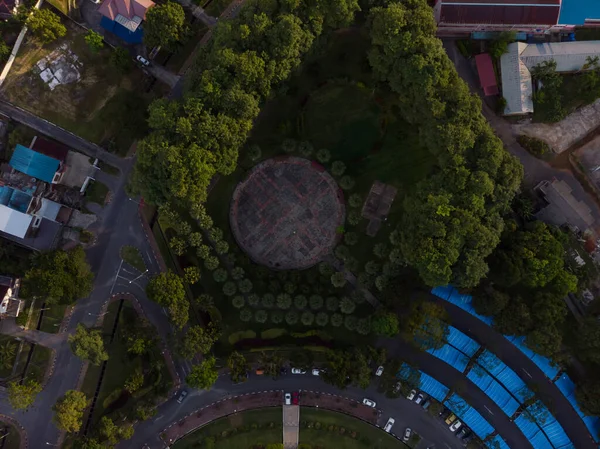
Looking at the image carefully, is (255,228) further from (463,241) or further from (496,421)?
(496,421)

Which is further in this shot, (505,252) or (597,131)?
(597,131)

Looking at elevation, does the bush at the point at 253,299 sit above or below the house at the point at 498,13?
below

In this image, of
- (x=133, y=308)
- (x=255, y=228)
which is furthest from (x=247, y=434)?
(x=255, y=228)

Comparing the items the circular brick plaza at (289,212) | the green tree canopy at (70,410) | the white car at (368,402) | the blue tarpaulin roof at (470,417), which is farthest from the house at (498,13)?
the green tree canopy at (70,410)

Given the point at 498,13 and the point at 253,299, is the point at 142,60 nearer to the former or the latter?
the point at 253,299

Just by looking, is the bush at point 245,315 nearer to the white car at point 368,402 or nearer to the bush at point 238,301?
the bush at point 238,301

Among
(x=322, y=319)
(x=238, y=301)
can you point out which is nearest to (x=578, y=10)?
(x=322, y=319)

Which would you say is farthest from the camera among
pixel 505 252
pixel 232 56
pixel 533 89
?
pixel 533 89
